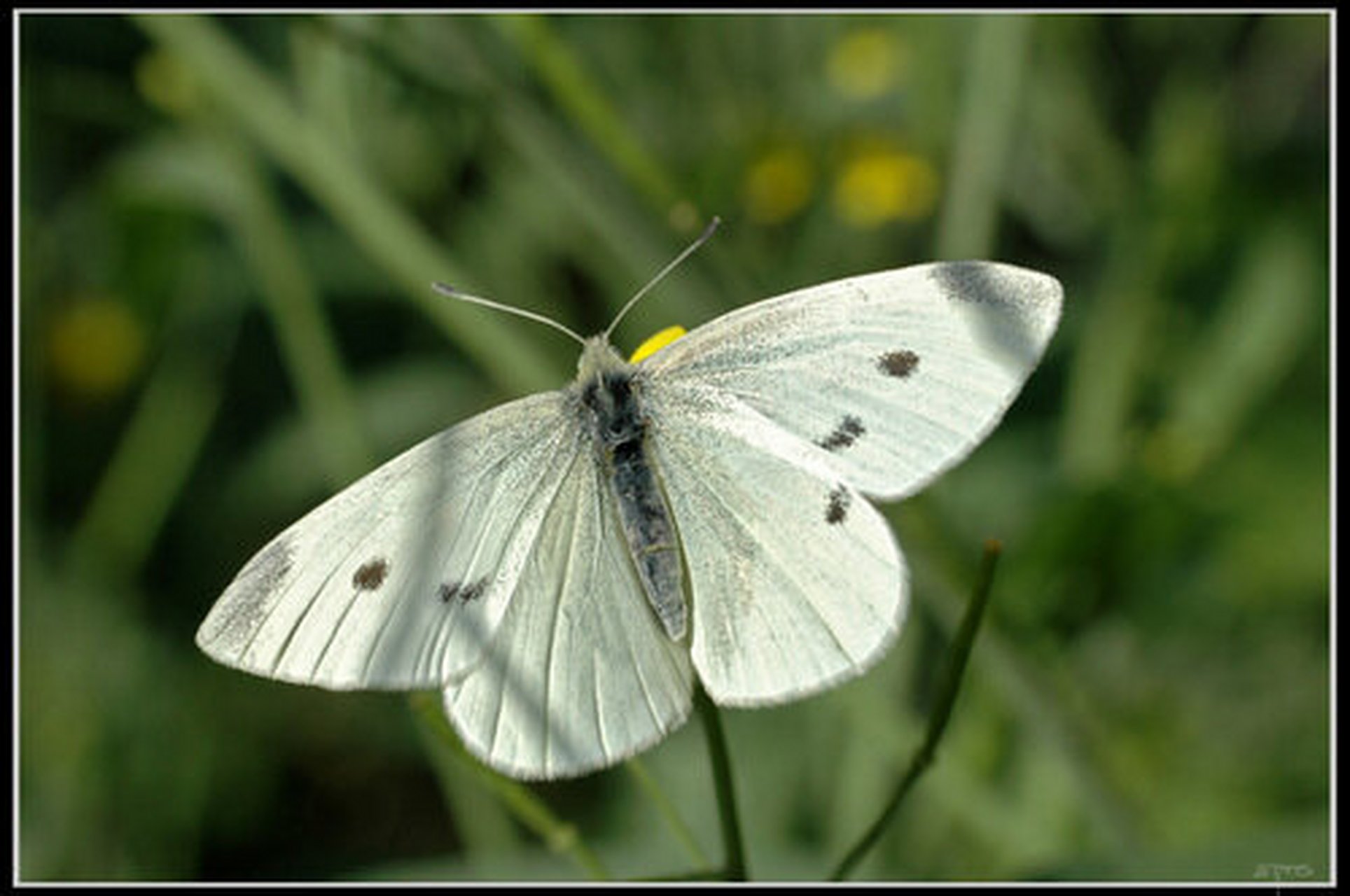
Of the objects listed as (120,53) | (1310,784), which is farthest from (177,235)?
(1310,784)

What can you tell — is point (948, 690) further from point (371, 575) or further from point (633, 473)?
point (371, 575)

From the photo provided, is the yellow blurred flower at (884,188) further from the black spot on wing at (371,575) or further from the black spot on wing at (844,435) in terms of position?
the black spot on wing at (371,575)

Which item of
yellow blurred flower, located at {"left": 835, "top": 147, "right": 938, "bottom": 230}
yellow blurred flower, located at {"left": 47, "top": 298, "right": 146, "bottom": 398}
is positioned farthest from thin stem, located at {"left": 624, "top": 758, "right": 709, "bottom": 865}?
yellow blurred flower, located at {"left": 47, "top": 298, "right": 146, "bottom": 398}

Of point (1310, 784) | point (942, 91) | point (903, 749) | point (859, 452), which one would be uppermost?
point (942, 91)

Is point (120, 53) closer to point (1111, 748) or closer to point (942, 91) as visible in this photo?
point (942, 91)

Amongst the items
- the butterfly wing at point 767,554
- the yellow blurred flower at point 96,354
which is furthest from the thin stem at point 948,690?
the yellow blurred flower at point 96,354

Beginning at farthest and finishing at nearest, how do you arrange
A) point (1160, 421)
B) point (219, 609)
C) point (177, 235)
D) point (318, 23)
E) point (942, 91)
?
point (942, 91)
point (177, 235)
point (1160, 421)
point (318, 23)
point (219, 609)
